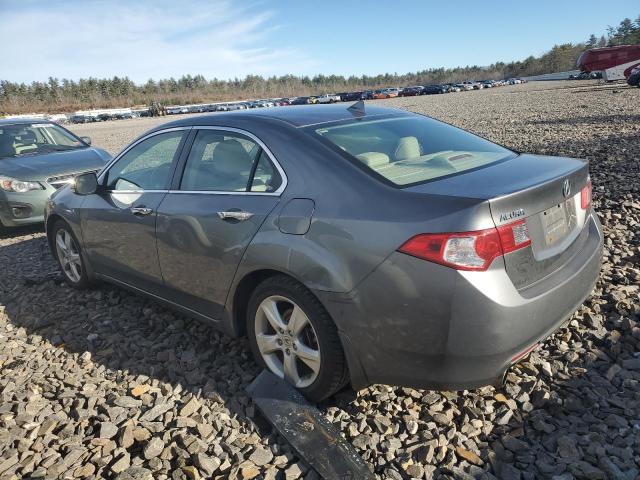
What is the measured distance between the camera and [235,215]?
2.84 metres

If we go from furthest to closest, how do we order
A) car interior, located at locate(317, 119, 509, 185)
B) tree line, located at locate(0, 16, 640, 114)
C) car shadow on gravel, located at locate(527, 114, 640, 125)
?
tree line, located at locate(0, 16, 640, 114)
car shadow on gravel, located at locate(527, 114, 640, 125)
car interior, located at locate(317, 119, 509, 185)

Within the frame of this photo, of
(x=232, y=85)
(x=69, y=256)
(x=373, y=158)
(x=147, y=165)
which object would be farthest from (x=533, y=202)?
(x=232, y=85)

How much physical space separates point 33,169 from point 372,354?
6.41 metres

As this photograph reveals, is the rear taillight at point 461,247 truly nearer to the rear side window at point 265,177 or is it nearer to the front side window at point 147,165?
the rear side window at point 265,177

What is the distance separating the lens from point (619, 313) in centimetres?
343

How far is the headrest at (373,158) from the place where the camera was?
2.61 meters

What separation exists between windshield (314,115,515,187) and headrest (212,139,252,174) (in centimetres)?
49

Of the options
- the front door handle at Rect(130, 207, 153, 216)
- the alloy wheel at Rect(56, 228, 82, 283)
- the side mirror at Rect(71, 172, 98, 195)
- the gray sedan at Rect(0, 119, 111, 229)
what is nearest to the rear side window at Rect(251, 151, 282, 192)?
the front door handle at Rect(130, 207, 153, 216)

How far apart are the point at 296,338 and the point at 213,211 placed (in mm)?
926

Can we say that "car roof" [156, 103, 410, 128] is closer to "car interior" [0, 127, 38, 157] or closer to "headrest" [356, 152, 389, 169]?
"headrest" [356, 152, 389, 169]

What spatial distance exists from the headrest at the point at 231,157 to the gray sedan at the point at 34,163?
169 inches

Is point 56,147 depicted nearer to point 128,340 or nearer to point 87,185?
point 87,185

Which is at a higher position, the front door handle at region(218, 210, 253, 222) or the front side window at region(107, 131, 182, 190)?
the front side window at region(107, 131, 182, 190)

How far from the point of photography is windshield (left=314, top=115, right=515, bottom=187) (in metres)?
2.61
